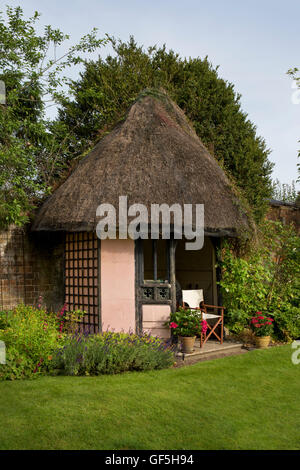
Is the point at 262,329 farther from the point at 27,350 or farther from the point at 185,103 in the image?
the point at 185,103

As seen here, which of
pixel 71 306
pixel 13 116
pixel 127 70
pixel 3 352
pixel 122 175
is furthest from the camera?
pixel 127 70

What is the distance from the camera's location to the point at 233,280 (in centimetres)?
914

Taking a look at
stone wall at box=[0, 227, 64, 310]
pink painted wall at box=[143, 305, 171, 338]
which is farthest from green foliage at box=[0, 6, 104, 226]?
Result: pink painted wall at box=[143, 305, 171, 338]

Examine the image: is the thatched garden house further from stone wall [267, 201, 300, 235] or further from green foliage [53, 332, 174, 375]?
stone wall [267, 201, 300, 235]

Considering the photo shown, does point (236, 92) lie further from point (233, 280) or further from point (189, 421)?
point (189, 421)

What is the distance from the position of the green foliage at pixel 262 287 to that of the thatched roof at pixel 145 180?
3.21ft

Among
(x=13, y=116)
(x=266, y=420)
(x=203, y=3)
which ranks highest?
(x=203, y=3)

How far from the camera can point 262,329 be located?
838 cm

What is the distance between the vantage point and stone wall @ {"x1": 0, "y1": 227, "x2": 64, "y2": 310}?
9.20 meters

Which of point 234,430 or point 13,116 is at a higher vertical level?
point 13,116

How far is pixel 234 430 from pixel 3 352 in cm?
362

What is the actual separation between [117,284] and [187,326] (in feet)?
5.21

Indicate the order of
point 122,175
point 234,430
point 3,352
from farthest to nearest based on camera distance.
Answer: point 122,175 → point 3,352 → point 234,430

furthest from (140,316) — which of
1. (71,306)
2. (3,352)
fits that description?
(3,352)
